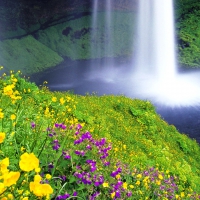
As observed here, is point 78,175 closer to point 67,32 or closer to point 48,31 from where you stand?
point 48,31

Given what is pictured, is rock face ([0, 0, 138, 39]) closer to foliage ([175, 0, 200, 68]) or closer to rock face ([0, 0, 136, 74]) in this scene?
rock face ([0, 0, 136, 74])

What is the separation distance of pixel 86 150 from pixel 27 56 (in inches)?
3649

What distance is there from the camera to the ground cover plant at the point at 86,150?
277 cm

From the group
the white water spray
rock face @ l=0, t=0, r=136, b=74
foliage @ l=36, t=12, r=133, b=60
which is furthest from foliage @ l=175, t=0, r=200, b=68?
rock face @ l=0, t=0, r=136, b=74

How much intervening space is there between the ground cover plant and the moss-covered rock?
69.3m

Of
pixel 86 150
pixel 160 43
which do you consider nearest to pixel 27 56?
pixel 160 43

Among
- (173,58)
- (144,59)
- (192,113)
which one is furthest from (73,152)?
(144,59)

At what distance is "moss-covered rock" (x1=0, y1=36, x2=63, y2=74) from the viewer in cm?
8431

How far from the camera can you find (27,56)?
3625 inches

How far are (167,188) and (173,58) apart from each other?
6579 centimetres

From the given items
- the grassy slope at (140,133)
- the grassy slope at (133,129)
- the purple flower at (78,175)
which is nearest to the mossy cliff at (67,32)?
the grassy slope at (140,133)

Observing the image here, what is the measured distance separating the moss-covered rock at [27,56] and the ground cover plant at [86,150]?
2730 inches

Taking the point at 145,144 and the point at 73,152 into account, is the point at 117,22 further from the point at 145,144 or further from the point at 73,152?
the point at 73,152

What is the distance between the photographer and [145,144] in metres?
12.4
